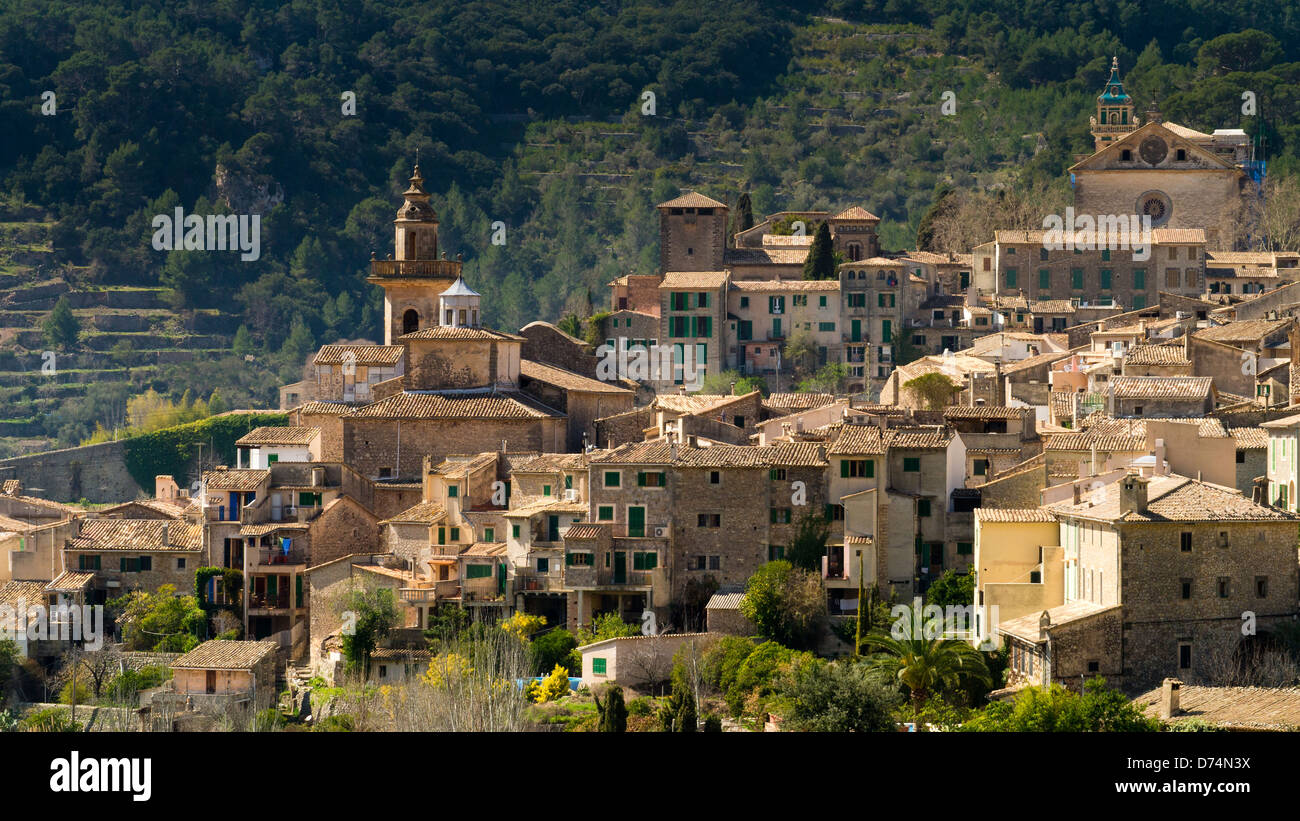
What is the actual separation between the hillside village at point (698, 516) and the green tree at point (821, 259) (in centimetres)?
729

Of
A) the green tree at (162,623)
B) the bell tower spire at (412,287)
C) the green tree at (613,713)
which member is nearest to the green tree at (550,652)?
the green tree at (613,713)

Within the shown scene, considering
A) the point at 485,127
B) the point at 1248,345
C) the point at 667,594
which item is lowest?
the point at 667,594

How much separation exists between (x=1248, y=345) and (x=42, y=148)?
99831mm

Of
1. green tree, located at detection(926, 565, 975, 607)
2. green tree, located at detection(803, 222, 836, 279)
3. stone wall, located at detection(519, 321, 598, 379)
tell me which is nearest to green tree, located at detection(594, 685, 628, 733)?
green tree, located at detection(926, 565, 975, 607)

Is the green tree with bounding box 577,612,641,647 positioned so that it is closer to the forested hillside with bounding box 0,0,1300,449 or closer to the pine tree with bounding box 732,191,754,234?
the pine tree with bounding box 732,191,754,234

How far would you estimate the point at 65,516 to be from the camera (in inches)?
2494

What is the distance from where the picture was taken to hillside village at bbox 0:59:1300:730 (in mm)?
42375

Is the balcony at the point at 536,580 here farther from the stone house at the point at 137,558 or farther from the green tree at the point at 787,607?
the stone house at the point at 137,558

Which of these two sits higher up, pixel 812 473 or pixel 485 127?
pixel 485 127

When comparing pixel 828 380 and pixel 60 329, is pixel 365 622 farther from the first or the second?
pixel 60 329

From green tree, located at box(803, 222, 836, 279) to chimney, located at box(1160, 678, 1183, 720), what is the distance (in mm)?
36735

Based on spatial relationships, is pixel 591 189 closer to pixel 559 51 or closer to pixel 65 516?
pixel 559 51

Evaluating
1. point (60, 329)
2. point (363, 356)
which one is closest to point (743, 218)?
point (363, 356)
